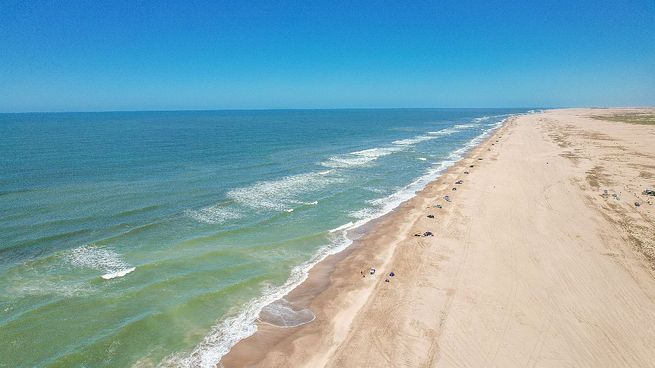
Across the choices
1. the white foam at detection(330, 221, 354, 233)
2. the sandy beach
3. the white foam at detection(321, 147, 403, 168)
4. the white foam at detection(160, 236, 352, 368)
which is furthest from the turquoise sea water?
the sandy beach

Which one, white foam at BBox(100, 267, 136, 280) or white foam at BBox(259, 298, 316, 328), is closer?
white foam at BBox(259, 298, 316, 328)

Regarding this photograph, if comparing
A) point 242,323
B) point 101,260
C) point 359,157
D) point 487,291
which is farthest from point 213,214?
point 359,157

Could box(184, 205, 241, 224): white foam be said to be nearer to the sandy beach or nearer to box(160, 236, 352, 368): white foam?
box(160, 236, 352, 368): white foam

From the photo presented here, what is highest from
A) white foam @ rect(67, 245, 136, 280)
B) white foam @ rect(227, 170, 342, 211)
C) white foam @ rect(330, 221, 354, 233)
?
white foam @ rect(227, 170, 342, 211)

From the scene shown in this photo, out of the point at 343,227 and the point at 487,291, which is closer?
the point at 487,291

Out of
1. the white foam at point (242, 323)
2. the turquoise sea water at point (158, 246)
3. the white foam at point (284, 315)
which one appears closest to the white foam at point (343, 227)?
the white foam at point (242, 323)

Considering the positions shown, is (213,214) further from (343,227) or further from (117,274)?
(343,227)

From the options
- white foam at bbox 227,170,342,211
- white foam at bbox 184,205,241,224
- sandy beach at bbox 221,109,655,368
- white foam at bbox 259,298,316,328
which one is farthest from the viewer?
white foam at bbox 227,170,342,211
